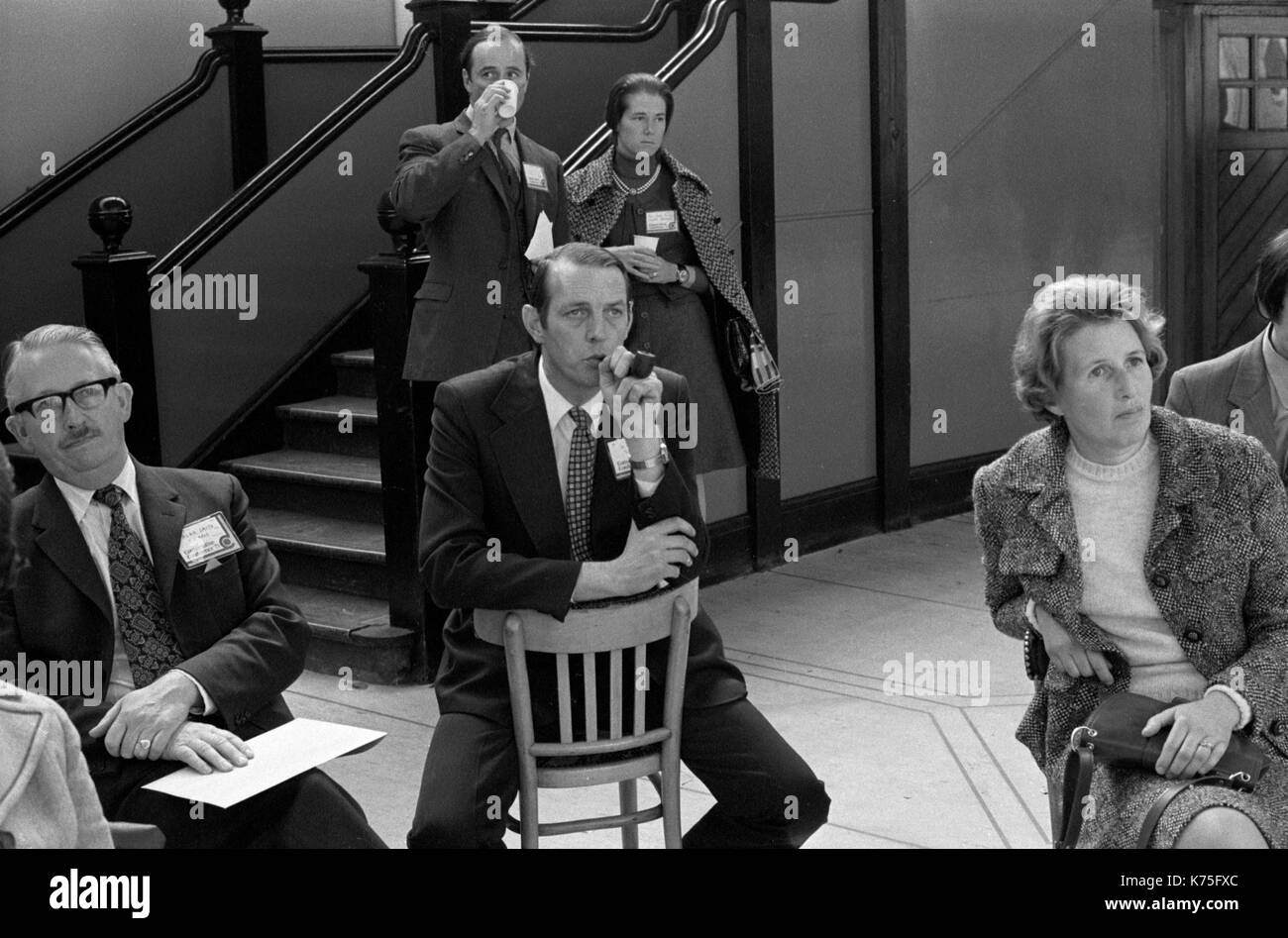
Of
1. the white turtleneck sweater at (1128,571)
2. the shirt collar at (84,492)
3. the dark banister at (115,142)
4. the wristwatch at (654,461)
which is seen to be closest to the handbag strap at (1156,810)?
the white turtleneck sweater at (1128,571)

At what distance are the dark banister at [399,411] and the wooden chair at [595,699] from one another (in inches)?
91.7

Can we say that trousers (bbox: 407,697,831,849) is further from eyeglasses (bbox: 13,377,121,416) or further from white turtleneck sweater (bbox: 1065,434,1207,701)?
eyeglasses (bbox: 13,377,121,416)

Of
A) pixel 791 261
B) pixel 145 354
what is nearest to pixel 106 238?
pixel 145 354

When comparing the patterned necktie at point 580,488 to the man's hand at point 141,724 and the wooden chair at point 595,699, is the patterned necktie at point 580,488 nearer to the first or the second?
the wooden chair at point 595,699

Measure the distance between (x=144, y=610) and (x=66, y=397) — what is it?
438 mm

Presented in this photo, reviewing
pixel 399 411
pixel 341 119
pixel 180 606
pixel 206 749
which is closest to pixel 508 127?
pixel 399 411

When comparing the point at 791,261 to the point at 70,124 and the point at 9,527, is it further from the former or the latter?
the point at 9,527

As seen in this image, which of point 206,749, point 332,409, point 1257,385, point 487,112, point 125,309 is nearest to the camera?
point 206,749

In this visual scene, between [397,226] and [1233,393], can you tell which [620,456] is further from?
[397,226]

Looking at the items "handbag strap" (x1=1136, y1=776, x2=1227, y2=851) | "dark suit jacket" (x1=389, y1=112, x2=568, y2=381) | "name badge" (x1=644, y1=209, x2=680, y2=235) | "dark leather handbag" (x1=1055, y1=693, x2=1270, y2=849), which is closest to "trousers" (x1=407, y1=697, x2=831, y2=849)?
"dark leather handbag" (x1=1055, y1=693, x2=1270, y2=849)

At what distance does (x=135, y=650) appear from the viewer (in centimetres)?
326

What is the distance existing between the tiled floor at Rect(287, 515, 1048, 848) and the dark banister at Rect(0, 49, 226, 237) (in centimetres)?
302

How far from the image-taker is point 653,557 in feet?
10.8

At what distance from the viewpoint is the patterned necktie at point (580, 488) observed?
3520mm
